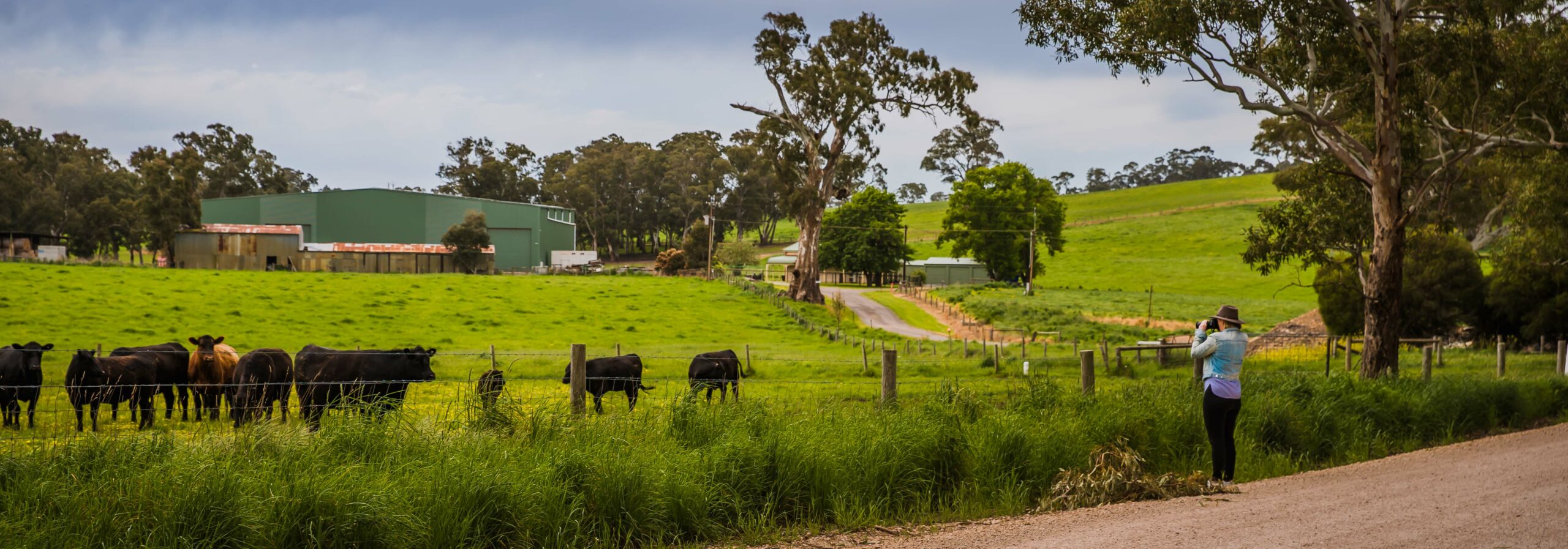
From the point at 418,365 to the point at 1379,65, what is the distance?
16935 mm

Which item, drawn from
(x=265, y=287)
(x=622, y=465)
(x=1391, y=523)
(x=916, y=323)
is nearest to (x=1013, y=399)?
(x=1391, y=523)

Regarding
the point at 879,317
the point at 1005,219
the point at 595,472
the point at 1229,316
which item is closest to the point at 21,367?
the point at 595,472

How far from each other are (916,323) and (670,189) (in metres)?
59.1

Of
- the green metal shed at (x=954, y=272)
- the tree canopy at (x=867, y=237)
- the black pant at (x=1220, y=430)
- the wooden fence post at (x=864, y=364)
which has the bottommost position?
the wooden fence post at (x=864, y=364)

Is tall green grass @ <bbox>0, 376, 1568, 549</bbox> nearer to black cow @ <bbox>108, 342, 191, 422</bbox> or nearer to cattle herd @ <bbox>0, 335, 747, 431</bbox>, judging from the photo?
cattle herd @ <bbox>0, 335, 747, 431</bbox>

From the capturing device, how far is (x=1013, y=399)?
11.2 meters

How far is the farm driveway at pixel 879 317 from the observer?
42091 millimetres

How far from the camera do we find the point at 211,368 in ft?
51.9

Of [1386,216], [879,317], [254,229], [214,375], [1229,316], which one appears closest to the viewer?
[1229,316]

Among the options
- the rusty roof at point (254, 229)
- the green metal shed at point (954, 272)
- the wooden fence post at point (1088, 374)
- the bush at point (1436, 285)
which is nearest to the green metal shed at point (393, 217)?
the rusty roof at point (254, 229)

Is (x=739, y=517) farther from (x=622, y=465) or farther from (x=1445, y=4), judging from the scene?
(x=1445, y=4)

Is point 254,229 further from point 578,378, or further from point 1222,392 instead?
point 1222,392

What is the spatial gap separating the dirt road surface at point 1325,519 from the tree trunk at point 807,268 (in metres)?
39.1

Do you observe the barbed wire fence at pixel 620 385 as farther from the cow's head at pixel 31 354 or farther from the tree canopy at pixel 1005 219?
the tree canopy at pixel 1005 219
